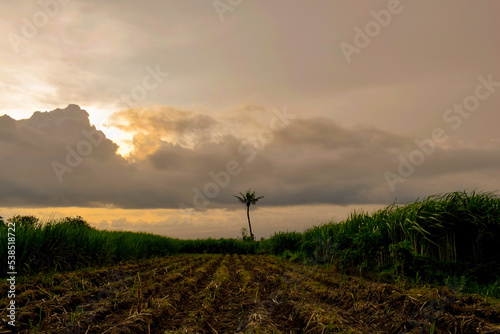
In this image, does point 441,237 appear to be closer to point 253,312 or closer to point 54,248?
point 253,312

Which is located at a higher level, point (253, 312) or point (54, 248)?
point (54, 248)

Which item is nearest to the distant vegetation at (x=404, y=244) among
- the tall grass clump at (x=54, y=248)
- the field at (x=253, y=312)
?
the tall grass clump at (x=54, y=248)

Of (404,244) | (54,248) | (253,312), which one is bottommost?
(253,312)

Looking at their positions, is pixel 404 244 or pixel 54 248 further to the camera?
pixel 54 248

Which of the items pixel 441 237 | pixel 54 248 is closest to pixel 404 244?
pixel 441 237

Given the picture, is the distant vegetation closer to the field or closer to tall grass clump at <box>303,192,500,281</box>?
tall grass clump at <box>303,192,500,281</box>

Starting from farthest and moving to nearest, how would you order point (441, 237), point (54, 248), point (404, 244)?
point (54, 248) < point (441, 237) < point (404, 244)

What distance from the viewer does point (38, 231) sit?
12.3m

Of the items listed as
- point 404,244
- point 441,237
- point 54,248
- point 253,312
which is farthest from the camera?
point 54,248

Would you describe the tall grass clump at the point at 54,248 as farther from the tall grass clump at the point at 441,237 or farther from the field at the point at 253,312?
the tall grass clump at the point at 441,237

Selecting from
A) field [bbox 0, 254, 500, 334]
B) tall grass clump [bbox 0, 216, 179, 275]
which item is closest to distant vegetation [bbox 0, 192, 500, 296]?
tall grass clump [bbox 0, 216, 179, 275]

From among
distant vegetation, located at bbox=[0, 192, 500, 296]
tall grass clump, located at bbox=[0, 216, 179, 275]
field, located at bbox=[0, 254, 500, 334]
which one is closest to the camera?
field, located at bbox=[0, 254, 500, 334]

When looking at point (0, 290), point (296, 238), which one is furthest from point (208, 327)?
point (296, 238)

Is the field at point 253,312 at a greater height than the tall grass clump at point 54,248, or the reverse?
the tall grass clump at point 54,248
